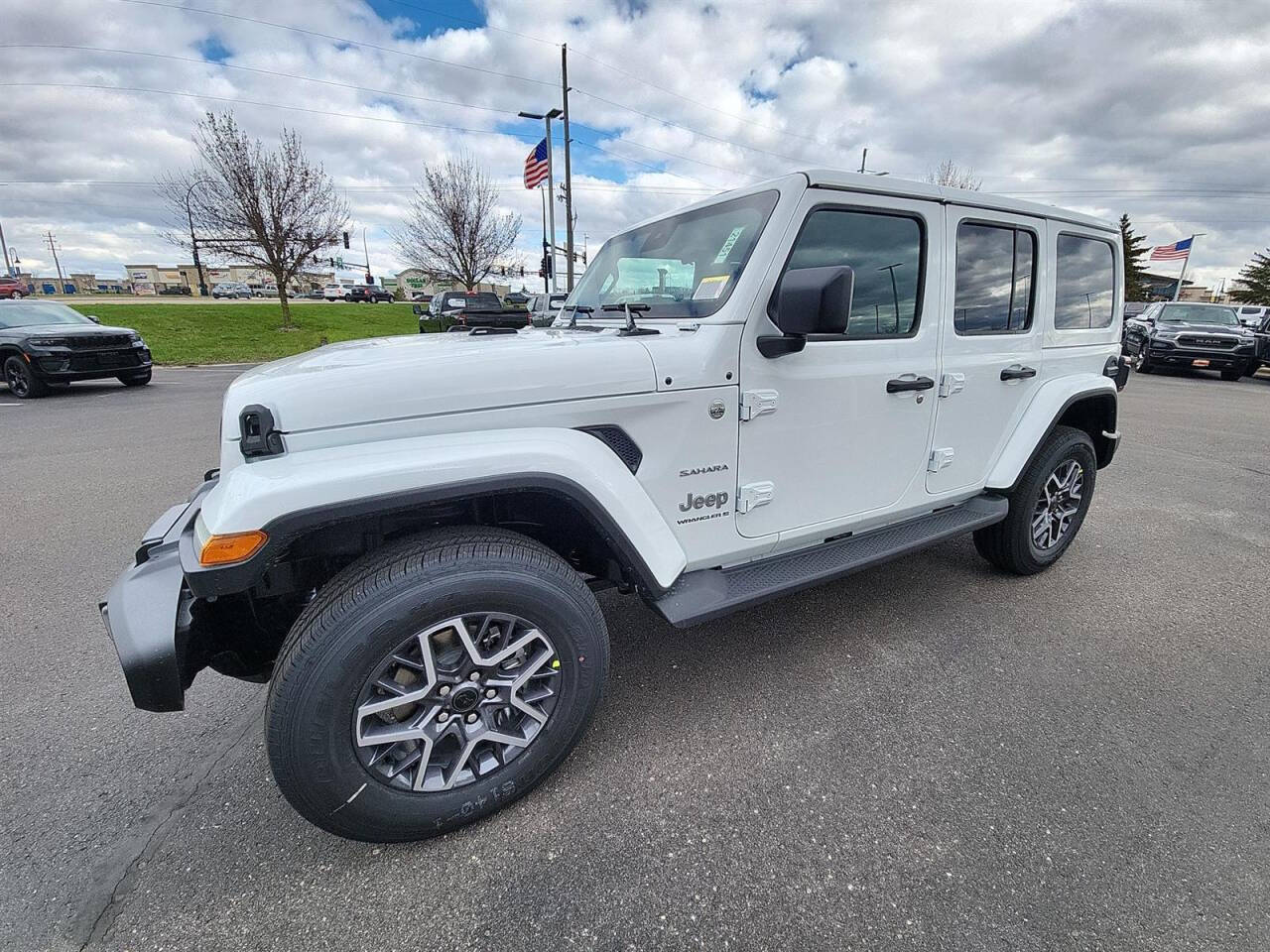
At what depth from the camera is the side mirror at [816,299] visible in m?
1.86

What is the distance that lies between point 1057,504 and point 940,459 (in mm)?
1278

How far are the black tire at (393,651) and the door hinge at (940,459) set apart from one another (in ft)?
6.03

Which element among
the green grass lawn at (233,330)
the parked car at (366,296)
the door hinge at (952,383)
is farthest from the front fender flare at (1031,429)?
the parked car at (366,296)

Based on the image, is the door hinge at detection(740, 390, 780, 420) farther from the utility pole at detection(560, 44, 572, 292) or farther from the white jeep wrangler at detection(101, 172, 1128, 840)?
the utility pole at detection(560, 44, 572, 292)

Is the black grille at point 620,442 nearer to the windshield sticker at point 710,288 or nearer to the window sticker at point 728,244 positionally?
the windshield sticker at point 710,288

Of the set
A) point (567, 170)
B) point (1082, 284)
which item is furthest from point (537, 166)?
point (1082, 284)

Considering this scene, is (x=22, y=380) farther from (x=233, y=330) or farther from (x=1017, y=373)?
(x=1017, y=373)

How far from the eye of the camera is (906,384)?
2.56 m

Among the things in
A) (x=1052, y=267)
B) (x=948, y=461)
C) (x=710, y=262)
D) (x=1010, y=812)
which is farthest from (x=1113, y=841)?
(x=1052, y=267)

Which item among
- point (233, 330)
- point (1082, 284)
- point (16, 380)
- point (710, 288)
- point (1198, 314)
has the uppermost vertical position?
point (233, 330)

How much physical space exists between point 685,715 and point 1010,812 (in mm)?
1115

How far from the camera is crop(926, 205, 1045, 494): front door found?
2754 millimetres

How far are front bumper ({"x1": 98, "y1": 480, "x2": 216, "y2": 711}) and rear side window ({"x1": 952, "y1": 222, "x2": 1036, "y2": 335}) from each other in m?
3.14

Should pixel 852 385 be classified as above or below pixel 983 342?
below
